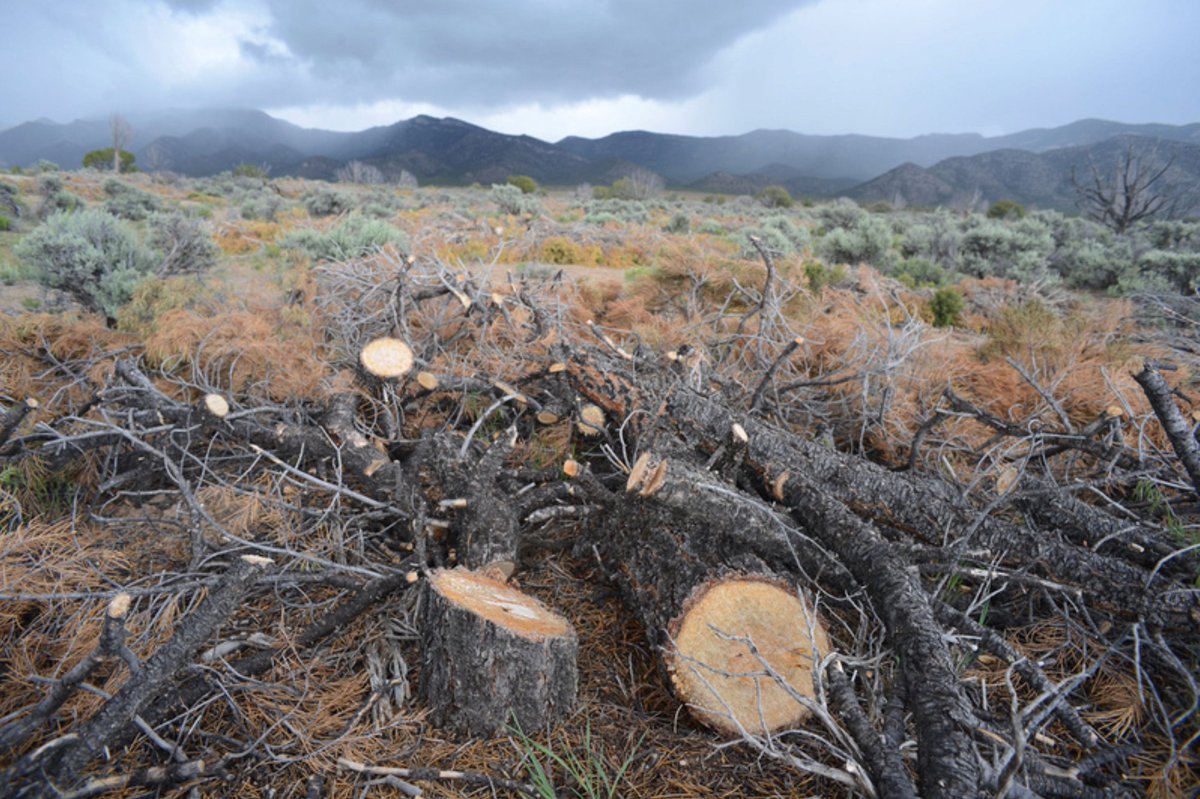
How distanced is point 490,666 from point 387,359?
1.85 m

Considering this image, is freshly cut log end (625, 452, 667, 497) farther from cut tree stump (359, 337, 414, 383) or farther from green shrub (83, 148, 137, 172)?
green shrub (83, 148, 137, 172)

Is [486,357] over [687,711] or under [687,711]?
over

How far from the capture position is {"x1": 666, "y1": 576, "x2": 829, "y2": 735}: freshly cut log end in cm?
196

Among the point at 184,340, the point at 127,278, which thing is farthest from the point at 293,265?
the point at 184,340

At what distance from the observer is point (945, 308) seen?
23.7ft

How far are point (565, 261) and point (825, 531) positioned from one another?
9.41 metres

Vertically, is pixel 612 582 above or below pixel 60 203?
below

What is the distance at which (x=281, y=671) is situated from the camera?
2.19 meters

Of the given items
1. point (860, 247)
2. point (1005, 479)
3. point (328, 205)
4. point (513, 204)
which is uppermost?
point (513, 204)

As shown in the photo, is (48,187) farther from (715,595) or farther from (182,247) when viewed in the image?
(715,595)

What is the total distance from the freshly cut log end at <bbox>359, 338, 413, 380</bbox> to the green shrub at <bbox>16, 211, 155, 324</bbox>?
4.05 m

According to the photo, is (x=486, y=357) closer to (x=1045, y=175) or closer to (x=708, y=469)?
(x=708, y=469)

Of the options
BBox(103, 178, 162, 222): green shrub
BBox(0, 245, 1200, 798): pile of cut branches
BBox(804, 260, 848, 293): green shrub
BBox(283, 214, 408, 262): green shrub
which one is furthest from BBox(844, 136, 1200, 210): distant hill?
BBox(0, 245, 1200, 798): pile of cut branches

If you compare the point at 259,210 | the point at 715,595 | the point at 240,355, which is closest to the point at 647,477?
the point at 715,595
